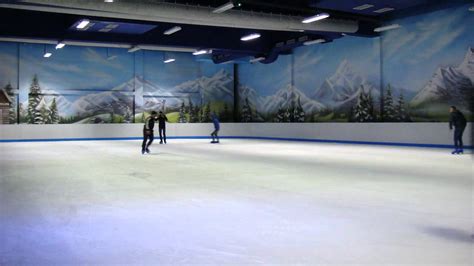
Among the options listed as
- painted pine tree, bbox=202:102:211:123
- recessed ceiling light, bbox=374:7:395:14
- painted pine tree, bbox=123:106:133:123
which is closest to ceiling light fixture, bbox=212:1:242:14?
recessed ceiling light, bbox=374:7:395:14

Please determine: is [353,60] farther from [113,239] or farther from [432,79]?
[113,239]

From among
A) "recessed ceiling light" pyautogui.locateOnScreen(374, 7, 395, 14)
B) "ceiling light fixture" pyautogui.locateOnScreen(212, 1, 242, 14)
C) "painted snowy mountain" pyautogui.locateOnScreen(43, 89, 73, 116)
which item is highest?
"recessed ceiling light" pyautogui.locateOnScreen(374, 7, 395, 14)

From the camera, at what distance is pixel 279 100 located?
29438 mm

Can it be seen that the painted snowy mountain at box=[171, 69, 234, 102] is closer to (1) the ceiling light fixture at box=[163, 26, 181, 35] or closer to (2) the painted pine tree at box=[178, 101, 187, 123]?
(2) the painted pine tree at box=[178, 101, 187, 123]

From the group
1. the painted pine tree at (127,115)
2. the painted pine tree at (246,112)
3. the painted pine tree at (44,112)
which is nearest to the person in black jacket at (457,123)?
the painted pine tree at (246,112)

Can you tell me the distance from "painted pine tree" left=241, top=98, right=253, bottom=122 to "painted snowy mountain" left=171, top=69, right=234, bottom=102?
1.68m

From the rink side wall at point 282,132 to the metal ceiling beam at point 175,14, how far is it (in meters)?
5.36

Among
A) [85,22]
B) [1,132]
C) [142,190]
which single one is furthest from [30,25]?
[142,190]

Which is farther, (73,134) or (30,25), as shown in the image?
(73,134)

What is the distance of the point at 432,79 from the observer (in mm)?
19328

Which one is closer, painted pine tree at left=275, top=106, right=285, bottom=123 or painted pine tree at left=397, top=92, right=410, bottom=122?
painted pine tree at left=397, top=92, right=410, bottom=122

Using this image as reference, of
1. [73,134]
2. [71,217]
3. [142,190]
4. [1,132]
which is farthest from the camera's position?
[73,134]

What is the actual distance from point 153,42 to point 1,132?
1203 cm

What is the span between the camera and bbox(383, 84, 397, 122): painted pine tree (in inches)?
842
